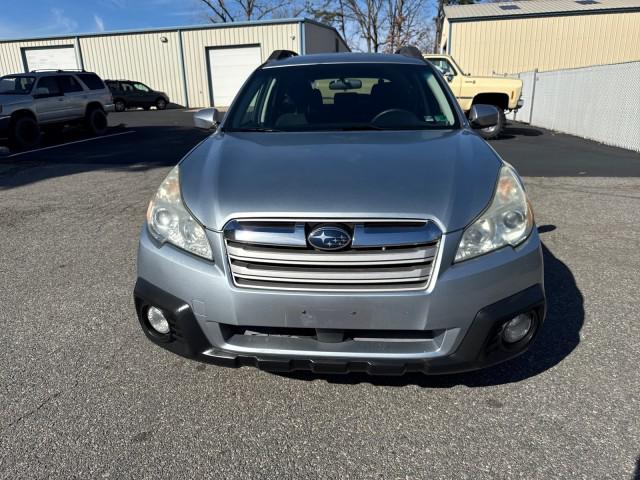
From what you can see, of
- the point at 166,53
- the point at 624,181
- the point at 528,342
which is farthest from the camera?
the point at 166,53

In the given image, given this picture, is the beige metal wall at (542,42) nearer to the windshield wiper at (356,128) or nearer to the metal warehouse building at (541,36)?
the metal warehouse building at (541,36)

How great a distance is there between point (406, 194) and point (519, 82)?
40.5 ft

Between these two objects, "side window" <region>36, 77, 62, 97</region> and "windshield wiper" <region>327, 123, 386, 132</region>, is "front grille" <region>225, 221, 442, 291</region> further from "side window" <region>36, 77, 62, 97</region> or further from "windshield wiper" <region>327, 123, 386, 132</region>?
"side window" <region>36, 77, 62, 97</region>

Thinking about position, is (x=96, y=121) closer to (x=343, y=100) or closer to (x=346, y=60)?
(x=346, y=60)

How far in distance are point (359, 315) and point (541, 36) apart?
1066 inches

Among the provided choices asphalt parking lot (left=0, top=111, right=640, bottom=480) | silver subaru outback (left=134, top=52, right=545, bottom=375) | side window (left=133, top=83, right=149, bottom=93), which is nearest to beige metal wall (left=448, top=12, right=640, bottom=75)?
side window (left=133, top=83, right=149, bottom=93)

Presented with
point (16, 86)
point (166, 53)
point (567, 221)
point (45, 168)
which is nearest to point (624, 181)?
point (567, 221)

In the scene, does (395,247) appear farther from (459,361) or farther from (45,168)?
(45,168)

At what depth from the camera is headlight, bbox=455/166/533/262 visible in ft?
6.63

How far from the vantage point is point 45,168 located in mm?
9086

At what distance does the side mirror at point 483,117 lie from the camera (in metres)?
3.50

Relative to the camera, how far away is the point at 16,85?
39.5 ft

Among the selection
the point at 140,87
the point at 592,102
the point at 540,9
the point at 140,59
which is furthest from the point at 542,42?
the point at 140,59

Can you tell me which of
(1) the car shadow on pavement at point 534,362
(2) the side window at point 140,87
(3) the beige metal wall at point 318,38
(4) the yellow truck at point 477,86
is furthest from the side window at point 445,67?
(2) the side window at point 140,87
